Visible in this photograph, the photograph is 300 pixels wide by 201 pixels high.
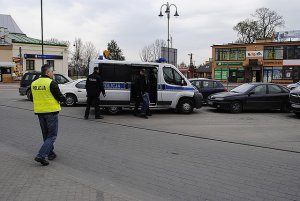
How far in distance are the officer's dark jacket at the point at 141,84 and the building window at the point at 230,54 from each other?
49925mm

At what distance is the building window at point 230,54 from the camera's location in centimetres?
6022

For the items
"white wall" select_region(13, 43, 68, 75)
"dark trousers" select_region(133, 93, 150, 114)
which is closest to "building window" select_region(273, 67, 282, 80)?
"white wall" select_region(13, 43, 68, 75)

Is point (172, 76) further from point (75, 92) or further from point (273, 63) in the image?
point (273, 63)

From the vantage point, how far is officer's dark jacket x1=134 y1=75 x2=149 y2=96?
13.1 metres

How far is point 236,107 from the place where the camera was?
51.1 feet

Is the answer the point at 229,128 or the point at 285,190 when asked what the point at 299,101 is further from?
the point at 285,190

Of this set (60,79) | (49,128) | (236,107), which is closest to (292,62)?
(236,107)

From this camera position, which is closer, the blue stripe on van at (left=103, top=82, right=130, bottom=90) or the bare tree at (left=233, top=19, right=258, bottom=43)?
the blue stripe on van at (left=103, top=82, right=130, bottom=90)

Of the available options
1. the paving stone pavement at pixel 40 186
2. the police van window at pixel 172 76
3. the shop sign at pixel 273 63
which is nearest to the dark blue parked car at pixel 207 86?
the police van window at pixel 172 76

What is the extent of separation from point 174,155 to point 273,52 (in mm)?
54340

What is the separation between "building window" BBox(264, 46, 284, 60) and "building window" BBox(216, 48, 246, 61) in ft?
12.1

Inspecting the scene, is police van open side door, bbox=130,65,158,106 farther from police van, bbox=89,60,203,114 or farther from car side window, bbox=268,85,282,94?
car side window, bbox=268,85,282,94

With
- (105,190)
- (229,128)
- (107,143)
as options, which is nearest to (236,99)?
(229,128)

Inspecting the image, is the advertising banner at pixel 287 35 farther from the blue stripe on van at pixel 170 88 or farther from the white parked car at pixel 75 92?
the white parked car at pixel 75 92
